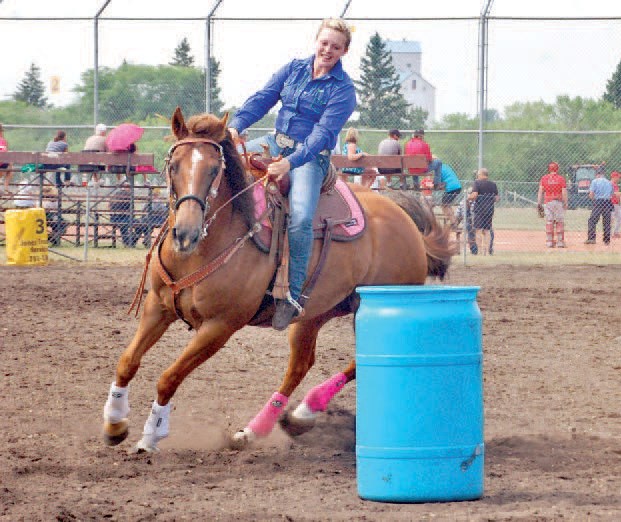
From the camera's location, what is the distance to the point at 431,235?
852 cm

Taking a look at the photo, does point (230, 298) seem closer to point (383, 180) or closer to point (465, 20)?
point (383, 180)

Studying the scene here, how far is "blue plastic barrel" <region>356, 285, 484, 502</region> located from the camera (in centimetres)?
544

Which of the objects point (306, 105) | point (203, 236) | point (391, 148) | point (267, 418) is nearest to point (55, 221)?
point (391, 148)

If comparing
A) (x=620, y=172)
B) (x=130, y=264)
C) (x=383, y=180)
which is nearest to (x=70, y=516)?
(x=130, y=264)

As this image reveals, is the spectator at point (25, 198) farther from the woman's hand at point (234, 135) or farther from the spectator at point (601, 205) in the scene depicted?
the woman's hand at point (234, 135)

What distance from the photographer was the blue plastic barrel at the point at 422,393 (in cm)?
544

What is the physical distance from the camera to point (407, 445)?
5.50 meters

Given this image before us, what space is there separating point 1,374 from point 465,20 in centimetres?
1512

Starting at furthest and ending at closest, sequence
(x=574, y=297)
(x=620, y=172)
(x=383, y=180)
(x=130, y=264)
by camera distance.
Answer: (x=620, y=172) → (x=383, y=180) → (x=130, y=264) → (x=574, y=297)

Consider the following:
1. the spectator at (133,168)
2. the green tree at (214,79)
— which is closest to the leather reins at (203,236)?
the spectator at (133,168)

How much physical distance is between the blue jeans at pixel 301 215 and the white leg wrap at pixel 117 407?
1.13 metres

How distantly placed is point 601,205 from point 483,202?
333 cm

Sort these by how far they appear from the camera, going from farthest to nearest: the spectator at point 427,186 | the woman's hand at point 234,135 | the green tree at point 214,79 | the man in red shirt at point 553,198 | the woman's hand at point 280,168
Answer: the man in red shirt at point 553,198, the green tree at point 214,79, the spectator at point 427,186, the woman's hand at point 234,135, the woman's hand at point 280,168

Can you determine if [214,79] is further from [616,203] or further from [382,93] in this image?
[616,203]
